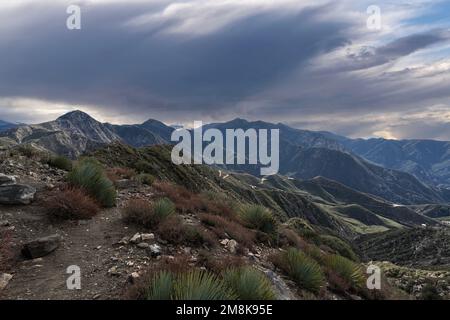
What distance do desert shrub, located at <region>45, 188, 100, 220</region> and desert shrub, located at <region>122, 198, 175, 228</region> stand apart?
1111 mm

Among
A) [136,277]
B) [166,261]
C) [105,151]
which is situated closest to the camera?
[136,277]

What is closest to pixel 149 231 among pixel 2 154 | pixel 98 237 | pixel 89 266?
pixel 98 237

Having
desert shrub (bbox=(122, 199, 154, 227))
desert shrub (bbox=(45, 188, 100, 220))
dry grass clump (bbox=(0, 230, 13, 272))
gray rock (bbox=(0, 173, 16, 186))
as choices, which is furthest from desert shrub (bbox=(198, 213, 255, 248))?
gray rock (bbox=(0, 173, 16, 186))

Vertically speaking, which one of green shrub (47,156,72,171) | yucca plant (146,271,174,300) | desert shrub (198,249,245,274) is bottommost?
desert shrub (198,249,245,274)

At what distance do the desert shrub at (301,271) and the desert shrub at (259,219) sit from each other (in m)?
4.11

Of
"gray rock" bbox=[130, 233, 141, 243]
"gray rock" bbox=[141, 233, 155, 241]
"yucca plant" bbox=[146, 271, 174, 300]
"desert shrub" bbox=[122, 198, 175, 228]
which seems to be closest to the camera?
"yucca plant" bbox=[146, 271, 174, 300]

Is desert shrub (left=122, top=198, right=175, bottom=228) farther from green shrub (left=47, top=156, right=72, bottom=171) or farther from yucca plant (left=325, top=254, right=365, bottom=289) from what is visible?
green shrub (left=47, top=156, right=72, bottom=171)

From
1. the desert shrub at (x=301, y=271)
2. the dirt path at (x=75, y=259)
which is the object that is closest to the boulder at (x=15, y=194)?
the dirt path at (x=75, y=259)

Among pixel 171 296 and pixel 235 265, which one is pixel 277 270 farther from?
pixel 171 296

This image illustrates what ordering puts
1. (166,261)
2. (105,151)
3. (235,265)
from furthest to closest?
(105,151), (235,265), (166,261)

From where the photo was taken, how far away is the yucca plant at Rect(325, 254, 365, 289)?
1258 centimetres

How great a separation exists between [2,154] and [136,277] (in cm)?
1191

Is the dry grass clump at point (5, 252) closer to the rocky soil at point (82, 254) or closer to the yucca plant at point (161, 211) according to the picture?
the rocky soil at point (82, 254)
